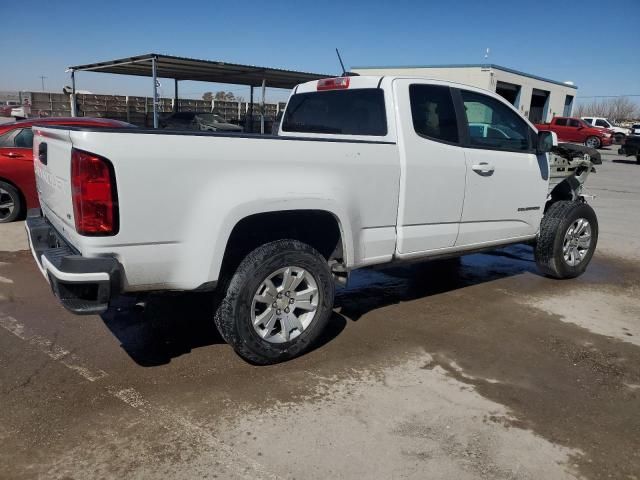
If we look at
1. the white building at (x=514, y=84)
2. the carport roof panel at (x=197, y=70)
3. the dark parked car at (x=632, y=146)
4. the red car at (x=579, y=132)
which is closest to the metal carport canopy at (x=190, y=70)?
the carport roof panel at (x=197, y=70)

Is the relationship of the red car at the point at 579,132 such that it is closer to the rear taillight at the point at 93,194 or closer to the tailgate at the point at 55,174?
the tailgate at the point at 55,174

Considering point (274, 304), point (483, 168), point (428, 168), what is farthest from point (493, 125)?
point (274, 304)

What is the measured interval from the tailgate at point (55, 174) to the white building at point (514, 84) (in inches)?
986

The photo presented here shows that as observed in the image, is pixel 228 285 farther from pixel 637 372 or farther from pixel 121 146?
pixel 637 372

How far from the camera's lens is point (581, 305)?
518cm

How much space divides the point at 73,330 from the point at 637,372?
4.16 meters

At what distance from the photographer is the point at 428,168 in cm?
418

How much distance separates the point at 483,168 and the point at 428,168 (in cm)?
72

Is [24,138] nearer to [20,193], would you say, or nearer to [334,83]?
[20,193]

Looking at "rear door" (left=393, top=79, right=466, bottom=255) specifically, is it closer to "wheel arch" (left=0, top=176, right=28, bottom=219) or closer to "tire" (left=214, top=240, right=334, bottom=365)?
"tire" (left=214, top=240, right=334, bottom=365)

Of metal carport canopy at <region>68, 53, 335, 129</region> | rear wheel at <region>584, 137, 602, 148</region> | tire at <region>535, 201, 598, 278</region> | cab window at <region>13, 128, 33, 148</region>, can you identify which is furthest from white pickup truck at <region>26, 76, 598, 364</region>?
rear wheel at <region>584, 137, 602, 148</region>

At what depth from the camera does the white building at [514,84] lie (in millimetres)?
30984

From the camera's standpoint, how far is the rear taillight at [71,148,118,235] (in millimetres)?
2775

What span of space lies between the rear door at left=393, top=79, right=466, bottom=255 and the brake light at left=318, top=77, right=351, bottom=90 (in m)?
0.54
